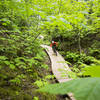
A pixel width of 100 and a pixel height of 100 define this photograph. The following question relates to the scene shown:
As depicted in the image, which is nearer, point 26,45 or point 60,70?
point 60,70

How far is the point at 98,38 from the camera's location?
8859 mm

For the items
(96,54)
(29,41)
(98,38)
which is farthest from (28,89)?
(98,38)

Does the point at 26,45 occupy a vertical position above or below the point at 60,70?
above

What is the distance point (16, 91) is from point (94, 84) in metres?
2.46

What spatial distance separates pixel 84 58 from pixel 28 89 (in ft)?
19.9

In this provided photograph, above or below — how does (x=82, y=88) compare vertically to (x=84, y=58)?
above

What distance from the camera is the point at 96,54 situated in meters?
7.67

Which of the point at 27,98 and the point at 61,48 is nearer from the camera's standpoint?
the point at 27,98

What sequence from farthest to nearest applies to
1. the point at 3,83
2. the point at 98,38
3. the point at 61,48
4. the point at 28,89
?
the point at 61,48
the point at 98,38
the point at 28,89
the point at 3,83

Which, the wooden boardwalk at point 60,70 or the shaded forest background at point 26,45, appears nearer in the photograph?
the shaded forest background at point 26,45

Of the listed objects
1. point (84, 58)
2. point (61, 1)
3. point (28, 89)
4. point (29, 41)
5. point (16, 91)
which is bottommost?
point (84, 58)

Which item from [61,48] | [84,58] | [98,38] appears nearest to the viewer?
[84,58]

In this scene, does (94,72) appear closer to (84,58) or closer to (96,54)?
(84,58)

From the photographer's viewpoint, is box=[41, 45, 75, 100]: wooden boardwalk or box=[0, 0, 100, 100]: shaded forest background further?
box=[41, 45, 75, 100]: wooden boardwalk
